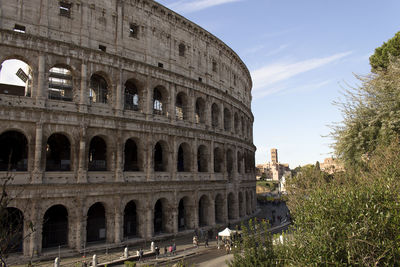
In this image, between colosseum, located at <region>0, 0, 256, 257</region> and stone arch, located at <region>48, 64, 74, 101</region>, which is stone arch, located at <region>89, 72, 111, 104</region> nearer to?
colosseum, located at <region>0, 0, 256, 257</region>

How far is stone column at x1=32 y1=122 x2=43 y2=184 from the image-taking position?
19516 mm

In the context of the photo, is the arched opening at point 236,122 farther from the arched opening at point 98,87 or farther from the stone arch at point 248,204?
the arched opening at point 98,87

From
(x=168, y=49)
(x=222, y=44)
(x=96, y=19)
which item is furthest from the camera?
(x=222, y=44)

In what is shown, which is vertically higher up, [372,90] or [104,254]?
[372,90]

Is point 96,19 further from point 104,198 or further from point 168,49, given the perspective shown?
point 104,198

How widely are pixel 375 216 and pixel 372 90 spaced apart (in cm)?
1434

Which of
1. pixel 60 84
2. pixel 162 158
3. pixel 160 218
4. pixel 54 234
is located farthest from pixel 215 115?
pixel 54 234

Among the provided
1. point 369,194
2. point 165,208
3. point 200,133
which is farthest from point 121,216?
point 369,194

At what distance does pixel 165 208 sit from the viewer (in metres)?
26.5

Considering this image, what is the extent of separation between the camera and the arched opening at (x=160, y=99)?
1096 inches

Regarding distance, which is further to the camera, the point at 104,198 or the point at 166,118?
the point at 166,118

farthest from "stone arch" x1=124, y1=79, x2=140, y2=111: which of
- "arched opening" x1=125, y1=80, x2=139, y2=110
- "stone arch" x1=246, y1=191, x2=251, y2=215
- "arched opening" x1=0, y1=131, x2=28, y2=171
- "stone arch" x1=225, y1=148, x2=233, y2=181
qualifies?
"stone arch" x1=246, y1=191, x2=251, y2=215

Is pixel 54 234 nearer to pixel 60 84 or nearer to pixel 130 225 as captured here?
pixel 130 225

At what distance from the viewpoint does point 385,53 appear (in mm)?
29266
